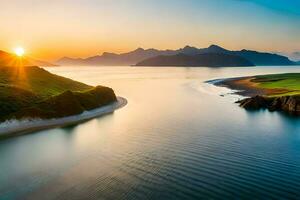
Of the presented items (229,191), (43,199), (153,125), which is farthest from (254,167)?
(153,125)

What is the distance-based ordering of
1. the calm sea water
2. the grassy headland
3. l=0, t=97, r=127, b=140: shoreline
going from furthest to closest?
the grassy headland < l=0, t=97, r=127, b=140: shoreline < the calm sea water

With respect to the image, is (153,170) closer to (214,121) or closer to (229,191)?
(229,191)

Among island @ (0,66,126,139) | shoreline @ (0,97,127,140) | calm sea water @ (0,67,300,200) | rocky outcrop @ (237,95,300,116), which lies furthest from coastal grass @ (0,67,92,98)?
rocky outcrop @ (237,95,300,116)

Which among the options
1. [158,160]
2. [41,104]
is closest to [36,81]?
[41,104]

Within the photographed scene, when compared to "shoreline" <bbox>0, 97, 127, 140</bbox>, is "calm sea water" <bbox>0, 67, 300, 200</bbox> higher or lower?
higher

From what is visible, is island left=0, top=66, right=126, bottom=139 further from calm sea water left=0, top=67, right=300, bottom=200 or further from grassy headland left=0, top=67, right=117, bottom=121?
calm sea water left=0, top=67, right=300, bottom=200

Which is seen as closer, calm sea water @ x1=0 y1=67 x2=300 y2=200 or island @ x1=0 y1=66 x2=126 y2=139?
calm sea water @ x1=0 y1=67 x2=300 y2=200

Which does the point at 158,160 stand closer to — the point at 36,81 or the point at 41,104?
the point at 41,104
